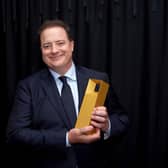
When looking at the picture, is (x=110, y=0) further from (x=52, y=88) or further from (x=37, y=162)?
(x=37, y=162)

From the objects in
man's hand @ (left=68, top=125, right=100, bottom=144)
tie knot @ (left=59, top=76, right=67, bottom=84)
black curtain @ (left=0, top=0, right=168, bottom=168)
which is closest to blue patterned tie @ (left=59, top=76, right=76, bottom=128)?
tie knot @ (left=59, top=76, right=67, bottom=84)

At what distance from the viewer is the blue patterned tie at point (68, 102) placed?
148cm

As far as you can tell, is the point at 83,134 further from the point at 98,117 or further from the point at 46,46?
the point at 46,46

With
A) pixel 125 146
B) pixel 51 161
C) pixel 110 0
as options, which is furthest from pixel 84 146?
pixel 110 0

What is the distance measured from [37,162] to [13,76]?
0.63 m

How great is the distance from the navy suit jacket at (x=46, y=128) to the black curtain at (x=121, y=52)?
0.34 metres

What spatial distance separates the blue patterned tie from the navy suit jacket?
18 millimetres

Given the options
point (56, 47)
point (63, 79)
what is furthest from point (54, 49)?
point (63, 79)

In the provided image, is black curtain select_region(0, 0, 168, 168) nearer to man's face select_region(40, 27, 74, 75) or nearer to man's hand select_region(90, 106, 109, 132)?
man's face select_region(40, 27, 74, 75)

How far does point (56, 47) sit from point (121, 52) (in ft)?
1.57

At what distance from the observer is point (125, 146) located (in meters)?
1.91

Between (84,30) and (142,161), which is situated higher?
(84,30)

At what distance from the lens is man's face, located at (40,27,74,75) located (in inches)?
59.8

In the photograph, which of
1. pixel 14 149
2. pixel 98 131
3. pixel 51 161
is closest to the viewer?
pixel 98 131
